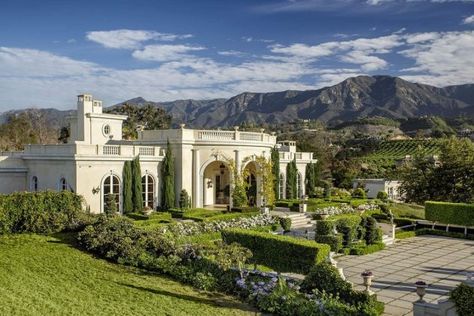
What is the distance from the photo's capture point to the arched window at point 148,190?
34.0 m

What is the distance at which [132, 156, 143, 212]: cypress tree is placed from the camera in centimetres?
3266

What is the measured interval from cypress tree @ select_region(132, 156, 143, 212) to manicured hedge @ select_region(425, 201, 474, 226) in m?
21.5

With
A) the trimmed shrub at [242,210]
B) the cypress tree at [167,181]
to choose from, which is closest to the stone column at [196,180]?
the cypress tree at [167,181]

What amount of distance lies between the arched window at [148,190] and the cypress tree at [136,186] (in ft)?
3.75

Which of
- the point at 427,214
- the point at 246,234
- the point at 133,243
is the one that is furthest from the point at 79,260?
the point at 427,214

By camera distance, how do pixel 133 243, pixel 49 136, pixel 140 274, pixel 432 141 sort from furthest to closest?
pixel 432 141 → pixel 49 136 → pixel 133 243 → pixel 140 274

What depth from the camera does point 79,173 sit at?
2977 cm

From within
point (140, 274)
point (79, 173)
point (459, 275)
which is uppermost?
point (79, 173)

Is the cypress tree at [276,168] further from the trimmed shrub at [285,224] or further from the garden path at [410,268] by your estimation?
the garden path at [410,268]

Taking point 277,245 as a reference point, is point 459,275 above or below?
below

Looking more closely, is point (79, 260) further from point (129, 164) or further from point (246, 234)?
point (129, 164)

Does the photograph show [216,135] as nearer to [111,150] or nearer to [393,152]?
[111,150]

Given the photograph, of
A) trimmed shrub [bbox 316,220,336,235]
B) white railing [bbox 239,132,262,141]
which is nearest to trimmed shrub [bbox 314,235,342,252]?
trimmed shrub [bbox 316,220,336,235]

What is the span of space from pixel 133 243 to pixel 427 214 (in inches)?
1016
